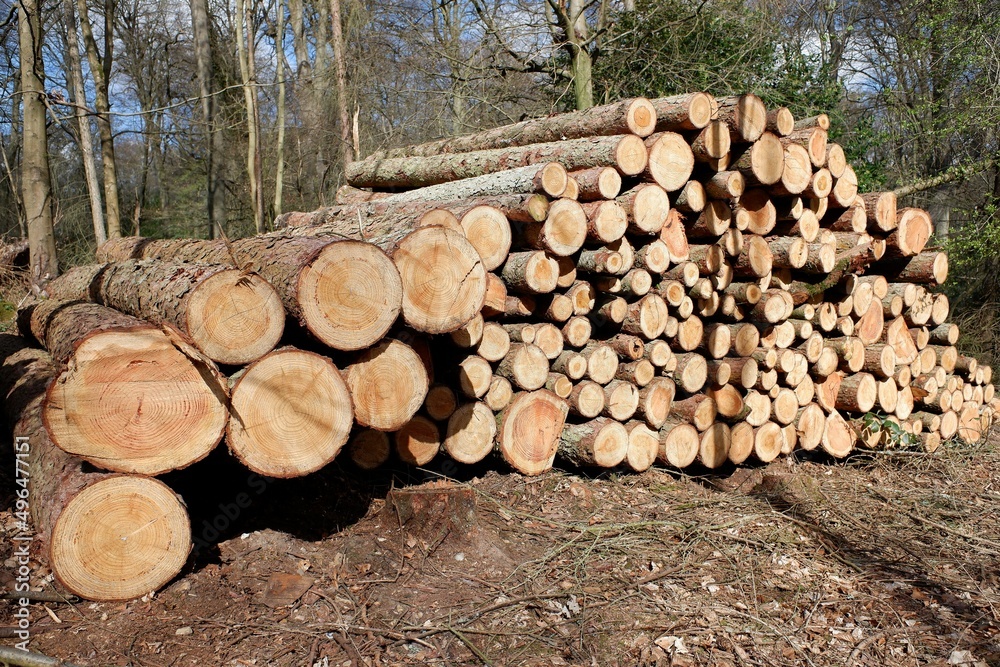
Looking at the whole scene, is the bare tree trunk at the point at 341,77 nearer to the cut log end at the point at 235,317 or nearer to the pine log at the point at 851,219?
the pine log at the point at 851,219

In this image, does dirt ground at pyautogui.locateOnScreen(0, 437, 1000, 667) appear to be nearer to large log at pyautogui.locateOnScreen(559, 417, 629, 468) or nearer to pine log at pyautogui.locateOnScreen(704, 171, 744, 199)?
large log at pyautogui.locateOnScreen(559, 417, 629, 468)

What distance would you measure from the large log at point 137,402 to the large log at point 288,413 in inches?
4.3

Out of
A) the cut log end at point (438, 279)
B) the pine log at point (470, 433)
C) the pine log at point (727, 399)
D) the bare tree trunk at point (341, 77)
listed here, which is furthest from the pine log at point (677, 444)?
the bare tree trunk at point (341, 77)

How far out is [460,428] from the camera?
435cm

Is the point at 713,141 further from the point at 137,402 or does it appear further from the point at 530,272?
the point at 137,402

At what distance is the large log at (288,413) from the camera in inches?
126

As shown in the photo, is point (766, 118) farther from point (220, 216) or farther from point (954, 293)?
point (220, 216)

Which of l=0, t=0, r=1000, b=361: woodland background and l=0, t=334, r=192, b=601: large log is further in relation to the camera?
l=0, t=0, r=1000, b=361: woodland background

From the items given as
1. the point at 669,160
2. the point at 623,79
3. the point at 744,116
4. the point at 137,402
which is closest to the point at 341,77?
the point at 623,79

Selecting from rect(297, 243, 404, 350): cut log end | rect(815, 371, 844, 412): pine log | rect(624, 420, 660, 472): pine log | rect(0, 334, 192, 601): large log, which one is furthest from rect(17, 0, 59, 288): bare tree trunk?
rect(815, 371, 844, 412): pine log

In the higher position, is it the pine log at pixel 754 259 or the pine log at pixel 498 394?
the pine log at pixel 754 259

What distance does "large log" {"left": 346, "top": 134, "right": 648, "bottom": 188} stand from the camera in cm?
458
